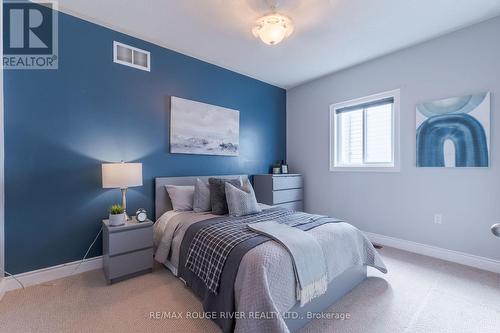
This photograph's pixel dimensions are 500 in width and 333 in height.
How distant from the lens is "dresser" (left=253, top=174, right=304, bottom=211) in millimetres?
3779

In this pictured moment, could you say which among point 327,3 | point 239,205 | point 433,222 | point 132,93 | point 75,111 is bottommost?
point 433,222

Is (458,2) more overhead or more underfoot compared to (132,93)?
more overhead

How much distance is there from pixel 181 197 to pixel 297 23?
7.97ft

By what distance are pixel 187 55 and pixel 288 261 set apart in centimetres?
303

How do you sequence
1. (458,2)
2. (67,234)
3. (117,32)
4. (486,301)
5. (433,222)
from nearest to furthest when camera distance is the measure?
(486,301) < (458,2) < (67,234) < (117,32) < (433,222)

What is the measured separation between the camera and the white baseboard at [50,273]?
2.08 meters

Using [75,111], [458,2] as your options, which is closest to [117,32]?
[75,111]

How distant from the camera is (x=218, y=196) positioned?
2.64 meters

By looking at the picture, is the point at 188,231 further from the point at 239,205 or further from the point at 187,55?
the point at 187,55

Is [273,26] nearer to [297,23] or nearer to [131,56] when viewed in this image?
[297,23]

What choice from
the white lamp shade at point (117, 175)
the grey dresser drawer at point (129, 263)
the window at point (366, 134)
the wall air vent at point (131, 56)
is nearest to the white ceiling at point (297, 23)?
the wall air vent at point (131, 56)

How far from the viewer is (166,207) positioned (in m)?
2.94

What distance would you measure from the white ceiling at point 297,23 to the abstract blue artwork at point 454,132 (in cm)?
88

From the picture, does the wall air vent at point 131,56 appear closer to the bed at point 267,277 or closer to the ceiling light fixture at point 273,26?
the ceiling light fixture at point 273,26
